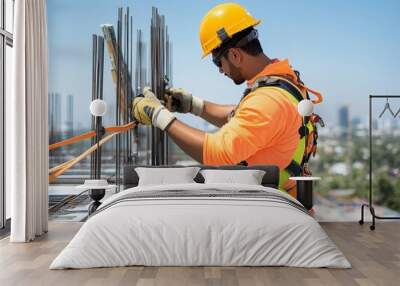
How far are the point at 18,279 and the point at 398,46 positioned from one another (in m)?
4.58

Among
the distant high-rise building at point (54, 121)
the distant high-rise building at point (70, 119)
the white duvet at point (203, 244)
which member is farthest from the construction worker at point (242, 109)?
the white duvet at point (203, 244)

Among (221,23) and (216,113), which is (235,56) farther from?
(216,113)

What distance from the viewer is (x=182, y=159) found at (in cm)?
603

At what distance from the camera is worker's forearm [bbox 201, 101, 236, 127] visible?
19.8ft

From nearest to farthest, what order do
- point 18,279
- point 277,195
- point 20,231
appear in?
point 18,279
point 277,195
point 20,231

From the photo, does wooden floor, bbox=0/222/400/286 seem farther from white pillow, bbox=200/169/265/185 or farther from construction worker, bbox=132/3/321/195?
construction worker, bbox=132/3/321/195

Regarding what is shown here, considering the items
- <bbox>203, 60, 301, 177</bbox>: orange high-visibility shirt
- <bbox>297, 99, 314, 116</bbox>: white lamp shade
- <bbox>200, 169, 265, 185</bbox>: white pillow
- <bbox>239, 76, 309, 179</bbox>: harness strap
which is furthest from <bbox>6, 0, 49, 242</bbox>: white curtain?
<bbox>297, 99, 314, 116</bbox>: white lamp shade

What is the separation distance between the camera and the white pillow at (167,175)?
5.62m

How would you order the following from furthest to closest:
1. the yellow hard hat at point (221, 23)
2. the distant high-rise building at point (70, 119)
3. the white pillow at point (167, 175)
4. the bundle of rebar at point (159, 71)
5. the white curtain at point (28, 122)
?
the distant high-rise building at point (70, 119) → the bundle of rebar at point (159, 71) → the yellow hard hat at point (221, 23) → the white pillow at point (167, 175) → the white curtain at point (28, 122)

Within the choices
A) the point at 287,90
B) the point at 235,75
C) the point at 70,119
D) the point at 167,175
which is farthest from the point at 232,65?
the point at 70,119

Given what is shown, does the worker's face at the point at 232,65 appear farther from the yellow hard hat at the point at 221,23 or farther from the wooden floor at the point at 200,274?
the wooden floor at the point at 200,274

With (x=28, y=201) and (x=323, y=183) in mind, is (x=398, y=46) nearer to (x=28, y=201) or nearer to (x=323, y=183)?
(x=323, y=183)

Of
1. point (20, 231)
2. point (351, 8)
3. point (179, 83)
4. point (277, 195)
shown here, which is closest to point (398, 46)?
point (351, 8)

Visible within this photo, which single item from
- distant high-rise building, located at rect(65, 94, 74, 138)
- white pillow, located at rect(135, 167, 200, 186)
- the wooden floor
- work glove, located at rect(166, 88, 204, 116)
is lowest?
the wooden floor
